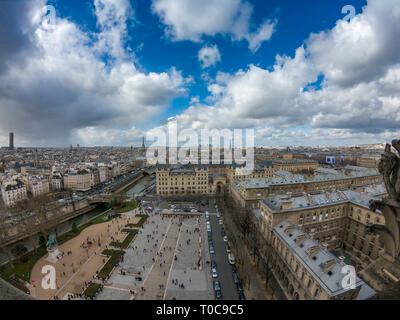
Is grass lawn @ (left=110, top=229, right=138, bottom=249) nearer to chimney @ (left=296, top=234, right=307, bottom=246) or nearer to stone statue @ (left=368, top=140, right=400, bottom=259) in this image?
chimney @ (left=296, top=234, right=307, bottom=246)

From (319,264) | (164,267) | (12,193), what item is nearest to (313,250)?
(319,264)

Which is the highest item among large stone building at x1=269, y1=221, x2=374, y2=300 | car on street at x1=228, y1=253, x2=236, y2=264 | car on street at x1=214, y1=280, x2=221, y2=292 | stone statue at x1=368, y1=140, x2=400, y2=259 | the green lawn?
stone statue at x1=368, y1=140, x2=400, y2=259

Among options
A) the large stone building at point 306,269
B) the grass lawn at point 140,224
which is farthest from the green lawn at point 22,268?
the large stone building at point 306,269

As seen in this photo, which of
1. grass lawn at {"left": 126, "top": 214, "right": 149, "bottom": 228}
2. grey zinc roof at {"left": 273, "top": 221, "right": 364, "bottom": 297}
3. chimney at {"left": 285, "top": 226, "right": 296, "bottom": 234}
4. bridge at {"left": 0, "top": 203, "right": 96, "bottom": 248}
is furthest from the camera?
grass lawn at {"left": 126, "top": 214, "right": 149, "bottom": 228}

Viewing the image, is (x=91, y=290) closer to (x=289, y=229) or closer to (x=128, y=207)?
(x=289, y=229)

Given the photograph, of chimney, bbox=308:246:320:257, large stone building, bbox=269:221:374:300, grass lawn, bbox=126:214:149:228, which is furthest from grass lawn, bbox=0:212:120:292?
chimney, bbox=308:246:320:257
